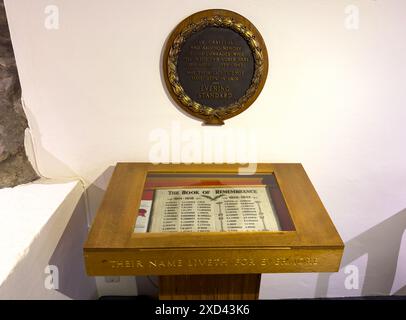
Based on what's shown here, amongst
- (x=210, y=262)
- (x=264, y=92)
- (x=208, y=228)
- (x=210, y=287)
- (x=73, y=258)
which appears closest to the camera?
(x=210, y=262)

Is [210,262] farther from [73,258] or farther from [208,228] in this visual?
[73,258]

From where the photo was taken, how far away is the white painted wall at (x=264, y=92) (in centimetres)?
210

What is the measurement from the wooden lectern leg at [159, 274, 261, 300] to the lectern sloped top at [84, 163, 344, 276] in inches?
17.5

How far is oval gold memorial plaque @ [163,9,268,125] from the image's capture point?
6.91 ft

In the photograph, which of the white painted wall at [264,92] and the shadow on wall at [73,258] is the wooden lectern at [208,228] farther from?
the shadow on wall at [73,258]

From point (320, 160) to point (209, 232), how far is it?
1.12 metres

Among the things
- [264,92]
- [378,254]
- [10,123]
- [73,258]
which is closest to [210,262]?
[264,92]

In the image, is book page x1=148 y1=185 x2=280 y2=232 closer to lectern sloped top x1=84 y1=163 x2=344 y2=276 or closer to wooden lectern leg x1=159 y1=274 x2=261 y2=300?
lectern sloped top x1=84 y1=163 x2=344 y2=276

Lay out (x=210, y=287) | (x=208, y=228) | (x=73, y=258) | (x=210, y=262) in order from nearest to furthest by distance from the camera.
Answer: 1. (x=210, y=262)
2. (x=208, y=228)
3. (x=210, y=287)
4. (x=73, y=258)

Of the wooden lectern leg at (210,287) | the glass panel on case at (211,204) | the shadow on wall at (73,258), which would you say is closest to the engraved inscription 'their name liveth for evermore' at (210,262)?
the glass panel on case at (211,204)

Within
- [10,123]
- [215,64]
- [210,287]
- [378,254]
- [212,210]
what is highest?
[215,64]

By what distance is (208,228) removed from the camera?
1.85 m

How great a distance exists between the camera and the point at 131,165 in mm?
2381

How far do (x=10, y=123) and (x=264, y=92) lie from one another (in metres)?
1.58
